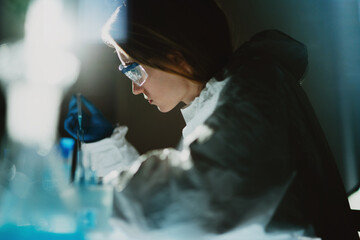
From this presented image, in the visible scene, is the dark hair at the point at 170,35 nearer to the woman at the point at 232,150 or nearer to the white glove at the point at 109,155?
the woman at the point at 232,150

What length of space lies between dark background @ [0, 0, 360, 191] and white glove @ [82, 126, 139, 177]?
0.57m

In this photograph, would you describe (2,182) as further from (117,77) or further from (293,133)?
(117,77)

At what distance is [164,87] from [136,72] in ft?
0.40

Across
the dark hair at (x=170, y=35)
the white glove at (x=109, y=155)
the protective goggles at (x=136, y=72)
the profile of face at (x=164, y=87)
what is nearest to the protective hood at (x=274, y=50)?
the dark hair at (x=170, y=35)

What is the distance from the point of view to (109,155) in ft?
5.02

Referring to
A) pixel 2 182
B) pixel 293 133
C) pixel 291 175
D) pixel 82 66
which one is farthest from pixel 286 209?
pixel 82 66

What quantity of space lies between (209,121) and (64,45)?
1.80 meters

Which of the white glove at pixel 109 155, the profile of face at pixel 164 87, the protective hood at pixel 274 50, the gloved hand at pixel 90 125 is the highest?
the protective hood at pixel 274 50

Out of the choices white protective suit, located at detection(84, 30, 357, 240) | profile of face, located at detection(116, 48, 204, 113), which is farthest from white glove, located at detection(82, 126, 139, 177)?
white protective suit, located at detection(84, 30, 357, 240)

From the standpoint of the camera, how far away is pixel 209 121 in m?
0.65

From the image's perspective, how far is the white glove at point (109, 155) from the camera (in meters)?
1.50

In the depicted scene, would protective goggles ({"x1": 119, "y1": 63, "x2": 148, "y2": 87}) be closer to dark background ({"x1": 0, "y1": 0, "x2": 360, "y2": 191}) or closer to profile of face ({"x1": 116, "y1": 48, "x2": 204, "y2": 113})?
profile of face ({"x1": 116, "y1": 48, "x2": 204, "y2": 113})

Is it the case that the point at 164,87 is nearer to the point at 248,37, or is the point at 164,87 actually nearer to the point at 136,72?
the point at 136,72

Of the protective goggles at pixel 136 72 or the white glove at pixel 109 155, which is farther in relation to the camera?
the white glove at pixel 109 155
